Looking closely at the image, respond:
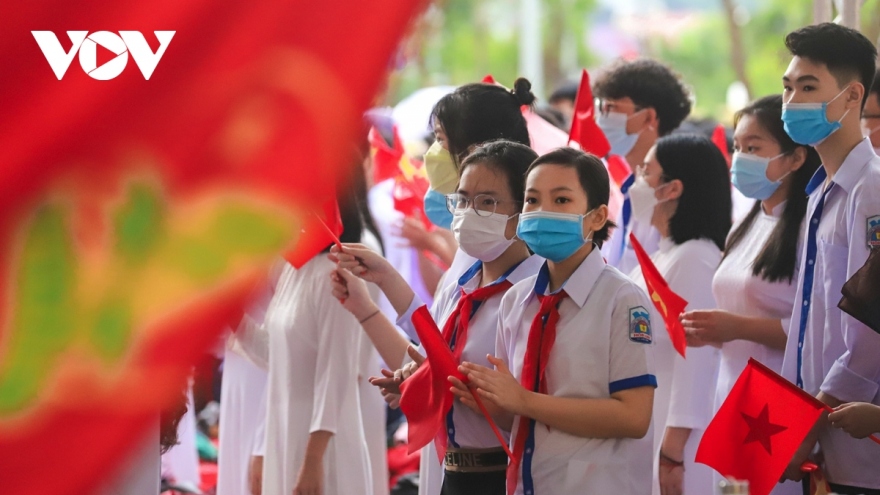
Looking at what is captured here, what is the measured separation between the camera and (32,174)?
205cm

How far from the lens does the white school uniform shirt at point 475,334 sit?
2703mm

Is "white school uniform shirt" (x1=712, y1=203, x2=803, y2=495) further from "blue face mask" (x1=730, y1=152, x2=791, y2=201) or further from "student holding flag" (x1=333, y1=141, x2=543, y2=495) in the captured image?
"student holding flag" (x1=333, y1=141, x2=543, y2=495)

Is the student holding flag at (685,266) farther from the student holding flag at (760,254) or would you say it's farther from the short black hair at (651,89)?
the short black hair at (651,89)

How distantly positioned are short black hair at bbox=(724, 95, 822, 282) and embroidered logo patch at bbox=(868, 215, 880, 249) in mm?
442

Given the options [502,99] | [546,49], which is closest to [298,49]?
[502,99]

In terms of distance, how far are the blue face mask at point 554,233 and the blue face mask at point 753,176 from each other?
100cm

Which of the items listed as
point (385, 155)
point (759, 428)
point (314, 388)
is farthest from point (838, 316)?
point (385, 155)

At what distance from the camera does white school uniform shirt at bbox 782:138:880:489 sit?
8.87 ft

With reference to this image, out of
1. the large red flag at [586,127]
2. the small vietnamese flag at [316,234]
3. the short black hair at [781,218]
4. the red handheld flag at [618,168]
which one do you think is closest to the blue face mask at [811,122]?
the short black hair at [781,218]

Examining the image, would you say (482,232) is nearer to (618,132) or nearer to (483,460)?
(483,460)

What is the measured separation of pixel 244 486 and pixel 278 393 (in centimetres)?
61

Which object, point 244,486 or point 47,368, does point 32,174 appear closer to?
point 47,368

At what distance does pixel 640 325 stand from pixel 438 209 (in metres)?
0.99

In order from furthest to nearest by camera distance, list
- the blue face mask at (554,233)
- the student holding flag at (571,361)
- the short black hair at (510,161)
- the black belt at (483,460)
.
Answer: the short black hair at (510,161)
the black belt at (483,460)
the blue face mask at (554,233)
the student holding flag at (571,361)
